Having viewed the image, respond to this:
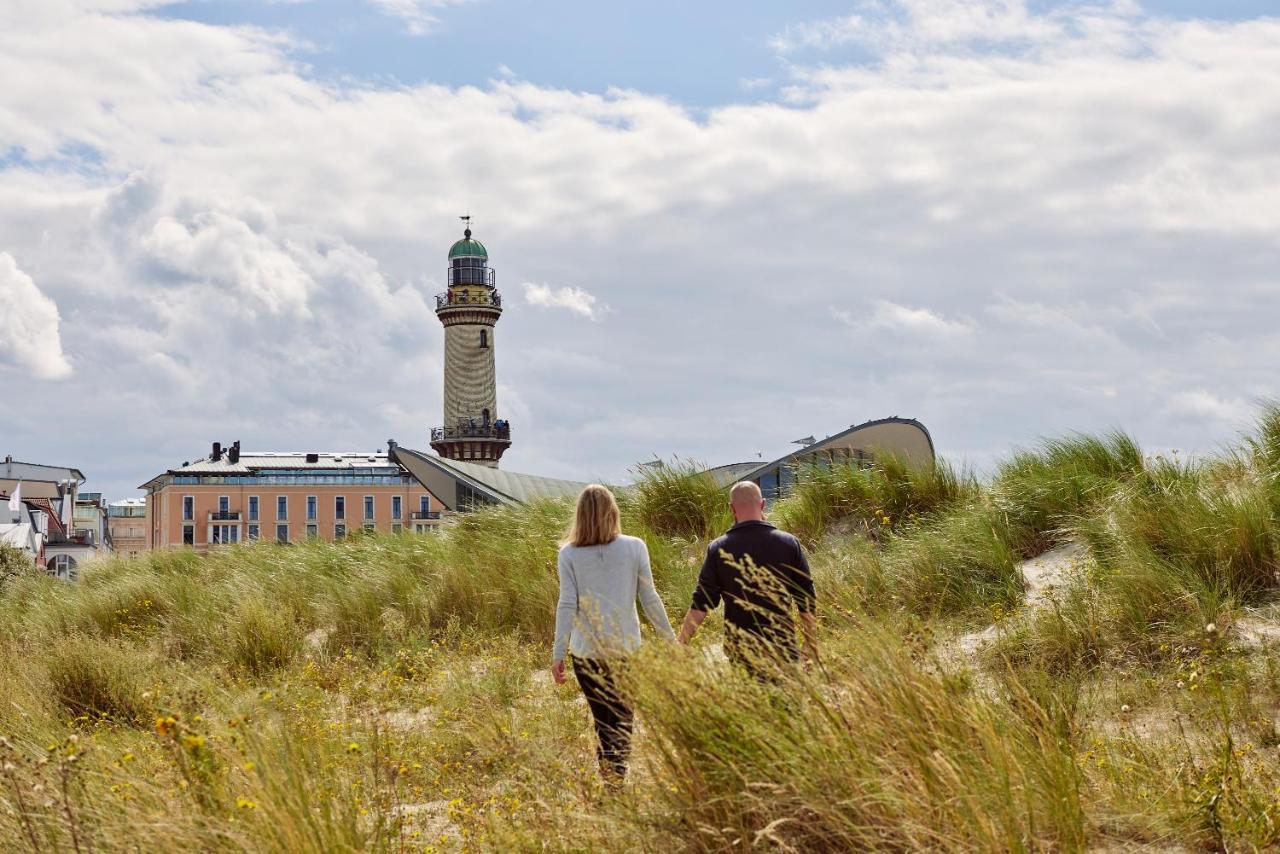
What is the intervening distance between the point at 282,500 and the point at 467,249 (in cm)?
3067

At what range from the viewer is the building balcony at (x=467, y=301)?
9094 cm

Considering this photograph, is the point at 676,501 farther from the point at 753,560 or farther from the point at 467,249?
the point at 467,249

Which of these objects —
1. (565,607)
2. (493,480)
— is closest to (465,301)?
(493,480)

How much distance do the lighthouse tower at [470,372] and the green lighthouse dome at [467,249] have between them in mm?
796

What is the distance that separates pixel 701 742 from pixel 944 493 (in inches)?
394

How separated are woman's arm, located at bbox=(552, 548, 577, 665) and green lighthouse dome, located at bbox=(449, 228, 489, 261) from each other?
8831 centimetres

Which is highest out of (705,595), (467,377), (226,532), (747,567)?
(467,377)

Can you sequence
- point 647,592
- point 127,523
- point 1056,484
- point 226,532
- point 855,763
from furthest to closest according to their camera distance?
point 127,523 → point 226,532 → point 1056,484 → point 647,592 → point 855,763

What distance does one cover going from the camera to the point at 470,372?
91875 mm

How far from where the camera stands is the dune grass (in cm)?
460

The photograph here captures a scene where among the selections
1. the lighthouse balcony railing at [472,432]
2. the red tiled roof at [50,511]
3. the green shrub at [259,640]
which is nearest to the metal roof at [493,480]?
the green shrub at [259,640]

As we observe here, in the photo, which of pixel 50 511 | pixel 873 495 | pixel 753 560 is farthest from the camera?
pixel 50 511

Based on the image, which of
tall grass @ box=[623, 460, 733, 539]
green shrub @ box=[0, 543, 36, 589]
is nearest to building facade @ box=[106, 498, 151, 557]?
green shrub @ box=[0, 543, 36, 589]

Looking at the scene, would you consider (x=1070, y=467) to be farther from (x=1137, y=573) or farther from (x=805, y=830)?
(x=805, y=830)
